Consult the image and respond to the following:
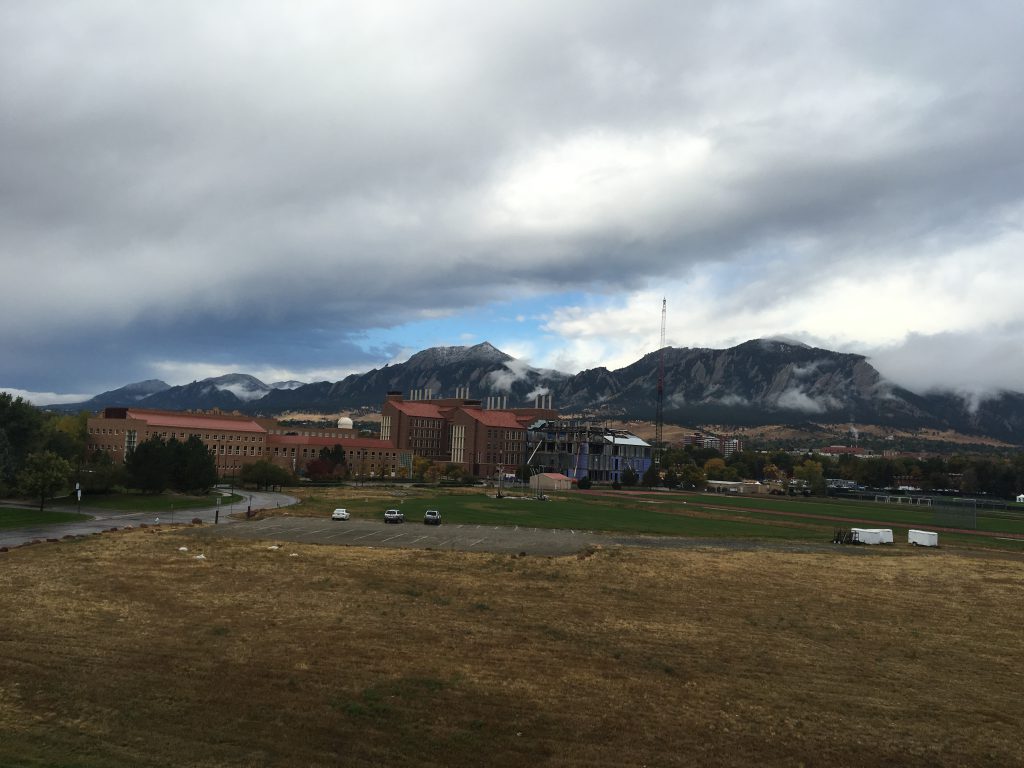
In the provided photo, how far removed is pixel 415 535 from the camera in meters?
61.9

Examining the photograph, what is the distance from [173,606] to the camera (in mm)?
30766

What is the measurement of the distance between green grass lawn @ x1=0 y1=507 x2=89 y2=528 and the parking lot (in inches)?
561

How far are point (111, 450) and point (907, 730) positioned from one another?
492ft

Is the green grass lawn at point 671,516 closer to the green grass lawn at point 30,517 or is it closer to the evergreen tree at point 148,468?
the evergreen tree at point 148,468

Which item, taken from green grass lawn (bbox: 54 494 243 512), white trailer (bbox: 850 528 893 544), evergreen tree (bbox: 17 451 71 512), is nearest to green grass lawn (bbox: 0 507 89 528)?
evergreen tree (bbox: 17 451 71 512)

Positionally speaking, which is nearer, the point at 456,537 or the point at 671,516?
the point at 456,537

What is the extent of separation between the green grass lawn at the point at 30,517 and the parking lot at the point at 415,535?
1426 centimetres

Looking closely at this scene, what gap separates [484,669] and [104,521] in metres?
→ 56.6

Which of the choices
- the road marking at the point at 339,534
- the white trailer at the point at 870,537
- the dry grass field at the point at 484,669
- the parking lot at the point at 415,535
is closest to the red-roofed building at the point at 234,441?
the parking lot at the point at 415,535

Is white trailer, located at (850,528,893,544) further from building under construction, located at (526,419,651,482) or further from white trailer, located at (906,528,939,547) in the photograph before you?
building under construction, located at (526,419,651,482)

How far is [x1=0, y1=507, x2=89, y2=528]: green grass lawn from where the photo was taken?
62.4 metres

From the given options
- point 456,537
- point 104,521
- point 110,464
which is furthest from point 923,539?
point 110,464

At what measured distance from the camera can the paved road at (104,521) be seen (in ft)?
179

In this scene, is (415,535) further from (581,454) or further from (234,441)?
(581,454)
